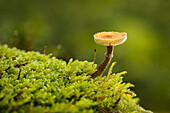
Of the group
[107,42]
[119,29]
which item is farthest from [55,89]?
[119,29]

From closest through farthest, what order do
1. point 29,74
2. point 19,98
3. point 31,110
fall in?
point 31,110, point 19,98, point 29,74

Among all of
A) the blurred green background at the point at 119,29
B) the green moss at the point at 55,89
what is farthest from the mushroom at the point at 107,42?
the blurred green background at the point at 119,29

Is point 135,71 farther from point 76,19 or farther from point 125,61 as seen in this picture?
point 76,19

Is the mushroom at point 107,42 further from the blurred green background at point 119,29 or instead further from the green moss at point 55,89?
the blurred green background at point 119,29

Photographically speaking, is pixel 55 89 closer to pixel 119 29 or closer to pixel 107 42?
pixel 107 42

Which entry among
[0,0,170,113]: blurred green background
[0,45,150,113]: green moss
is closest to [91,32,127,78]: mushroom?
[0,45,150,113]: green moss

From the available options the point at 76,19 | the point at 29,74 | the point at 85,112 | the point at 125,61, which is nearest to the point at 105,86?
the point at 85,112
